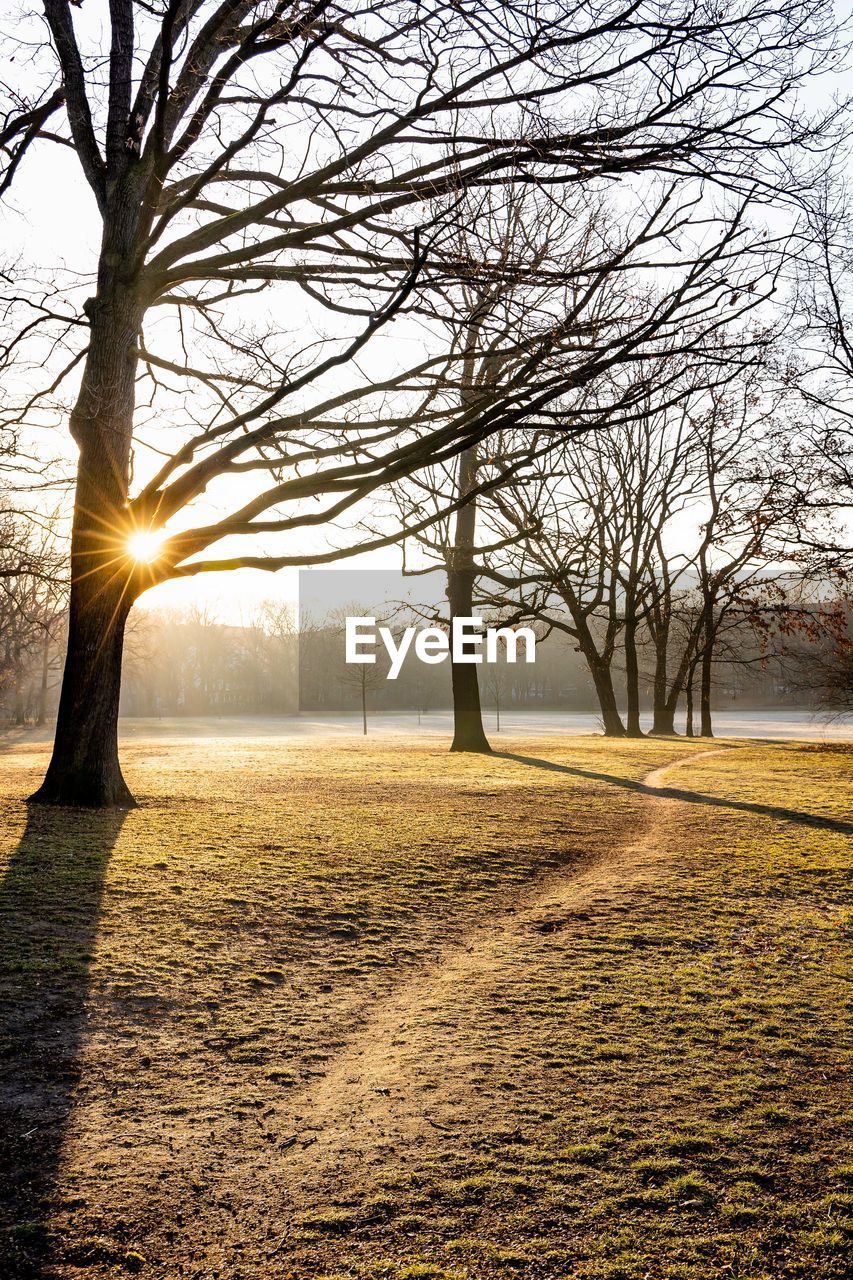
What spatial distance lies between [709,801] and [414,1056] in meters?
9.32

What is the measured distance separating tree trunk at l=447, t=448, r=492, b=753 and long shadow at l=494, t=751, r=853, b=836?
13.1 ft

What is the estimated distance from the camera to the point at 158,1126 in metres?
3.25

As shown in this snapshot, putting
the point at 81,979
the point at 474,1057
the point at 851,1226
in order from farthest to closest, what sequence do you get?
the point at 81,979 → the point at 474,1057 → the point at 851,1226

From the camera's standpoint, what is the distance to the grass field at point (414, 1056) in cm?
262

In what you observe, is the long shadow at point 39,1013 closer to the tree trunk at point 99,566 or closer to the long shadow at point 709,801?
the tree trunk at point 99,566

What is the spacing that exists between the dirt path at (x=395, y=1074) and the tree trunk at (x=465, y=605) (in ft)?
49.1

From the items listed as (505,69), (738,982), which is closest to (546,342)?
(505,69)

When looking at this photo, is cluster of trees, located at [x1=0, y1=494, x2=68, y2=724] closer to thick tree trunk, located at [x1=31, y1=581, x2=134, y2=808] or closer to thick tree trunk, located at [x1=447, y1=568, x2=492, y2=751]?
thick tree trunk, located at [x1=31, y1=581, x2=134, y2=808]

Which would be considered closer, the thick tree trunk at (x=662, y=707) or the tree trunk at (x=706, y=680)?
the tree trunk at (x=706, y=680)

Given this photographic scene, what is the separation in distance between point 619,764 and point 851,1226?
1544 cm

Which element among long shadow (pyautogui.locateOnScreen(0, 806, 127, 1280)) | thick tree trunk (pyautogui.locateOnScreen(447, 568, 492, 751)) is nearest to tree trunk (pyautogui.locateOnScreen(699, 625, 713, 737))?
thick tree trunk (pyautogui.locateOnScreen(447, 568, 492, 751))

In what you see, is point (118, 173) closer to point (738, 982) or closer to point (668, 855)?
point (668, 855)

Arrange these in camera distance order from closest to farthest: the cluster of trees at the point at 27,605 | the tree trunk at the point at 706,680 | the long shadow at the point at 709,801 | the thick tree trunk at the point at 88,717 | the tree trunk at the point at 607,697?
the thick tree trunk at the point at 88,717
the long shadow at the point at 709,801
the cluster of trees at the point at 27,605
the tree trunk at the point at 607,697
the tree trunk at the point at 706,680

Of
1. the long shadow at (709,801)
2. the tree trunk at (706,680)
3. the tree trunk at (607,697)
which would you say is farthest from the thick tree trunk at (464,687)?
the tree trunk at (706,680)
